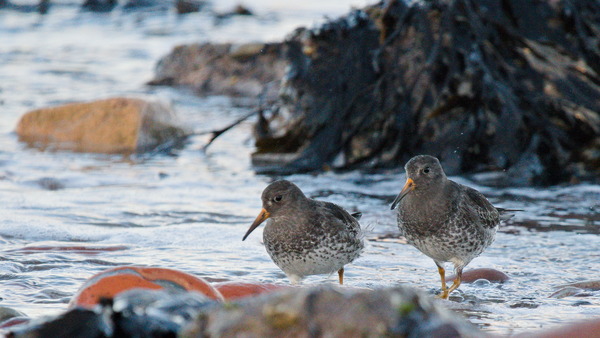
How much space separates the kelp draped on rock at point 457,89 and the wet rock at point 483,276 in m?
2.52

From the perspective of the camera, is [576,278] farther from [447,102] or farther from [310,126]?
[310,126]

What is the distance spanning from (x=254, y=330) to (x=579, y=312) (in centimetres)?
270

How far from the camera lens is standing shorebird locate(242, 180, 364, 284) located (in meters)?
4.97

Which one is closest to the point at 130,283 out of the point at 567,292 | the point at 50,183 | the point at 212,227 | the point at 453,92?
the point at 567,292

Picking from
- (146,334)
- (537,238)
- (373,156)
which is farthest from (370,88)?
(146,334)

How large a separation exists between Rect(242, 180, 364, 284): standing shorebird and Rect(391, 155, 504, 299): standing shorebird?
353 mm

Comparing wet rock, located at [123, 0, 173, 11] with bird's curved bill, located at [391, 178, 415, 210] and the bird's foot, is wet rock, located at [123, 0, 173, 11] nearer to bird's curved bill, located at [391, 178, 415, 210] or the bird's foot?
bird's curved bill, located at [391, 178, 415, 210]

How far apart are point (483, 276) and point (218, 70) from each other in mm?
8714

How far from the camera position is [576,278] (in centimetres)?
525

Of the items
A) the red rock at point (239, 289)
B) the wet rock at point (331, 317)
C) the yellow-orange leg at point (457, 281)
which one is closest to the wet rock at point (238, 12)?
the yellow-orange leg at point (457, 281)

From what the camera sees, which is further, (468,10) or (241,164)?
(241,164)

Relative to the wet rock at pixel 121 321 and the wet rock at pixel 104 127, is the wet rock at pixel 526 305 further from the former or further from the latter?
the wet rock at pixel 104 127

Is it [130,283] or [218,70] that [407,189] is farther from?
[218,70]

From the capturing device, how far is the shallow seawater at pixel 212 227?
482cm
